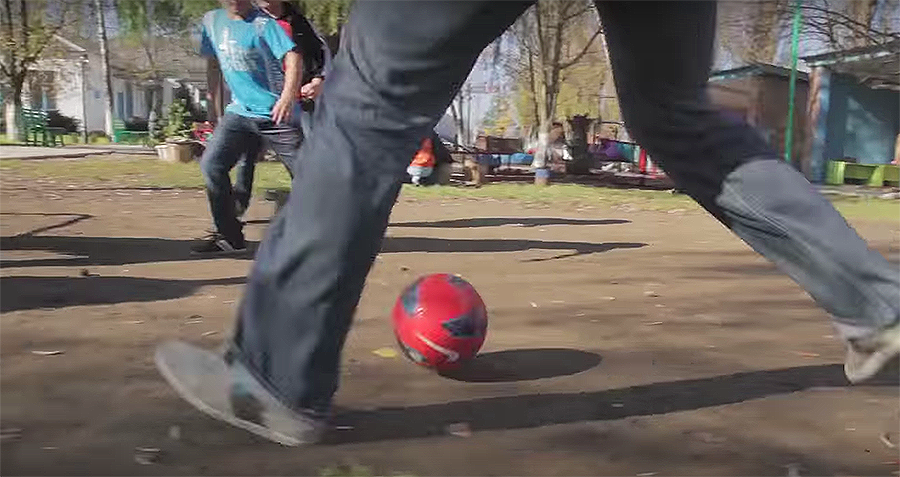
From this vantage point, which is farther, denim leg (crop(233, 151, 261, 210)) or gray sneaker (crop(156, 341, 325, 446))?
denim leg (crop(233, 151, 261, 210))

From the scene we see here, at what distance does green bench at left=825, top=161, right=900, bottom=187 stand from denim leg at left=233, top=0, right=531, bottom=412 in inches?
1002

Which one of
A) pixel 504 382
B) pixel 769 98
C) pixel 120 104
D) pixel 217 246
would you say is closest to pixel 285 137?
pixel 217 246

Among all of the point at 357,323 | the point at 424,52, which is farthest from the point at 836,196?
the point at 424,52

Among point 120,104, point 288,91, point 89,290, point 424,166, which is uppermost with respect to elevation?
point 288,91

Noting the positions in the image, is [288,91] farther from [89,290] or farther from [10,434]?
[10,434]

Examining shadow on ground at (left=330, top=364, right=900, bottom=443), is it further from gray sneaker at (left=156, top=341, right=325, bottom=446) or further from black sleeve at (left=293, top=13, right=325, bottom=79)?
black sleeve at (left=293, top=13, right=325, bottom=79)

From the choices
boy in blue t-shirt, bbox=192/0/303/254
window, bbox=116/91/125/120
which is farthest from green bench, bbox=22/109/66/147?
boy in blue t-shirt, bbox=192/0/303/254

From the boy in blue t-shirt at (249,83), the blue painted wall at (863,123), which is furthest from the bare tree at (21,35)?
the boy in blue t-shirt at (249,83)

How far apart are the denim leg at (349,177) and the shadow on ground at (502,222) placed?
6.41m

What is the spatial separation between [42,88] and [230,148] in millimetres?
61171

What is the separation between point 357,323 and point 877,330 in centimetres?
208

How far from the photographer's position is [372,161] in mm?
1986

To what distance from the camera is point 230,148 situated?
18.6ft

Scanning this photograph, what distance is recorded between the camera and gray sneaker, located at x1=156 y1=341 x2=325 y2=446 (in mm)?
2033
